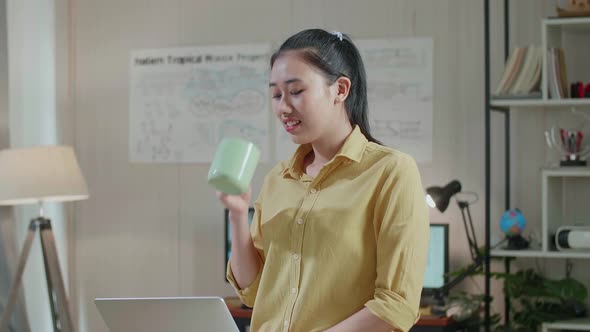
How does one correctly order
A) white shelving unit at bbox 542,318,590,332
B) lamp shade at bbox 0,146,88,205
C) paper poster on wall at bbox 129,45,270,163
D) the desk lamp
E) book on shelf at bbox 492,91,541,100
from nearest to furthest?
white shelving unit at bbox 542,318,590,332
book on shelf at bbox 492,91,541,100
the desk lamp
lamp shade at bbox 0,146,88,205
paper poster on wall at bbox 129,45,270,163

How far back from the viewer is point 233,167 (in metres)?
1.31

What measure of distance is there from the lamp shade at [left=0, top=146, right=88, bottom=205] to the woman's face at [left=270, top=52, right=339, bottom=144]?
282 centimetres

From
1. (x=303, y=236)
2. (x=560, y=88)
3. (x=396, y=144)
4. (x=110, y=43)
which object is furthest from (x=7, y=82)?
(x=303, y=236)

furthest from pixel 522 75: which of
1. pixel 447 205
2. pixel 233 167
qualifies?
pixel 233 167

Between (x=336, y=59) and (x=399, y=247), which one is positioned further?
(x=336, y=59)

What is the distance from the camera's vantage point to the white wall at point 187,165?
4078mm

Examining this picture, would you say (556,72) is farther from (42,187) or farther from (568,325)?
(42,187)

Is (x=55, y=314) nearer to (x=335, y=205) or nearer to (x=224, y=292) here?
(x=224, y=292)

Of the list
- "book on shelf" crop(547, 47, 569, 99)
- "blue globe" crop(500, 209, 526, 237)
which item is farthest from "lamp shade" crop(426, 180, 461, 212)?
"book on shelf" crop(547, 47, 569, 99)

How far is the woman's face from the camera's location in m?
1.43

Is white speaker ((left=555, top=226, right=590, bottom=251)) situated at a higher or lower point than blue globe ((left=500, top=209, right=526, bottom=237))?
lower

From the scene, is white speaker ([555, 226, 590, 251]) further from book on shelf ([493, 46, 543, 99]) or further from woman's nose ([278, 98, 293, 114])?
woman's nose ([278, 98, 293, 114])

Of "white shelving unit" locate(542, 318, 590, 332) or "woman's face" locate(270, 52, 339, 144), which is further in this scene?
"white shelving unit" locate(542, 318, 590, 332)

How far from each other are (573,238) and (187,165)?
80.0 inches
